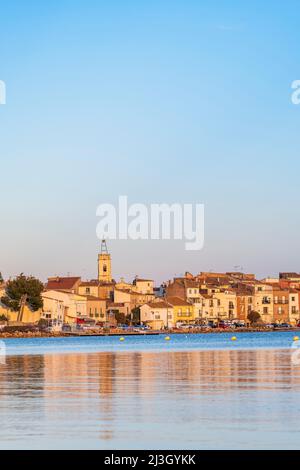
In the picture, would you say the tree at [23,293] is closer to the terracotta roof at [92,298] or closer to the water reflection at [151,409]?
the terracotta roof at [92,298]

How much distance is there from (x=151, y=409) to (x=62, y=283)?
407 ft

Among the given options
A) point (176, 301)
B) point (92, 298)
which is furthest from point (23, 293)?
point (176, 301)

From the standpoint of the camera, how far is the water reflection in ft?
56.9

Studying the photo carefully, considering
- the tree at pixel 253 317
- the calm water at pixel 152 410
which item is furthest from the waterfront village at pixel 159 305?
the calm water at pixel 152 410

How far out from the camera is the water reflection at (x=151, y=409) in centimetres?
1733

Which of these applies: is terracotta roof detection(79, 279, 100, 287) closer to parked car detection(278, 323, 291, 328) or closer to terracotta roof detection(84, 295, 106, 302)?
terracotta roof detection(84, 295, 106, 302)

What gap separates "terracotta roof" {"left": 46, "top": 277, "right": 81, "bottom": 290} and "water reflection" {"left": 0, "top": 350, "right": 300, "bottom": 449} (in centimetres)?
10829

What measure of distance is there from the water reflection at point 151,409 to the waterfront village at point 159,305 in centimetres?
9410

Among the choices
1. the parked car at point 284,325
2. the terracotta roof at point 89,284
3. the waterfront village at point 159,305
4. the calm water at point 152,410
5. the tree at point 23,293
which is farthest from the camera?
the parked car at point 284,325

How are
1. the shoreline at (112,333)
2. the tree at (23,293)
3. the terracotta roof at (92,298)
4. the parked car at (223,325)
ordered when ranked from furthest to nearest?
the parked car at (223,325) → the terracotta roof at (92,298) → the tree at (23,293) → the shoreline at (112,333)
